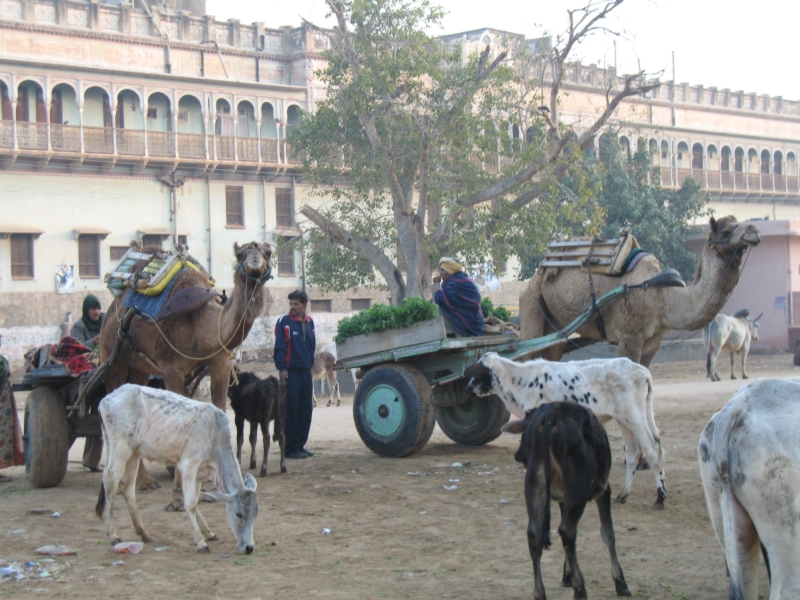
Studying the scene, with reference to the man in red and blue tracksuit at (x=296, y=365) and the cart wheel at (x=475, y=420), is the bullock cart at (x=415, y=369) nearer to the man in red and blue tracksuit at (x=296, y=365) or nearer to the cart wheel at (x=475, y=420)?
the cart wheel at (x=475, y=420)

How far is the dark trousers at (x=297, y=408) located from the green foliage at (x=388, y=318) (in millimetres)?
722

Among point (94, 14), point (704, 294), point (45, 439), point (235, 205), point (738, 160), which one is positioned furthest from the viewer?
point (738, 160)

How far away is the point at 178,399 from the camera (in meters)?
8.44

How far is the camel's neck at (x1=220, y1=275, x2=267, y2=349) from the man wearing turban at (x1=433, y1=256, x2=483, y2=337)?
9.31 ft

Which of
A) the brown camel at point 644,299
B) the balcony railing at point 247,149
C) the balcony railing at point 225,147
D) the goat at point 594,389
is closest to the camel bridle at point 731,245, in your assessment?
the brown camel at point 644,299

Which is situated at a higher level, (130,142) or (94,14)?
(94,14)

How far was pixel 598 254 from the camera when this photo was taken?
12.4 m

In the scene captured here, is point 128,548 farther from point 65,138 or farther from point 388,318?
point 65,138

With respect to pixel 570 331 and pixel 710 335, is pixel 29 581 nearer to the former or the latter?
pixel 570 331

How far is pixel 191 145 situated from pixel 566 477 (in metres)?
33.2

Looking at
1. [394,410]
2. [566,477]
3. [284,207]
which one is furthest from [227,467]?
[284,207]

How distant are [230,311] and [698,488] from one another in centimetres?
519

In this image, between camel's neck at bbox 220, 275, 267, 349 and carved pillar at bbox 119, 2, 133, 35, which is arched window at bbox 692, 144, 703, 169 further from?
camel's neck at bbox 220, 275, 267, 349

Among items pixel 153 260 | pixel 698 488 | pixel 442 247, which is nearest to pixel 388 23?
pixel 442 247
